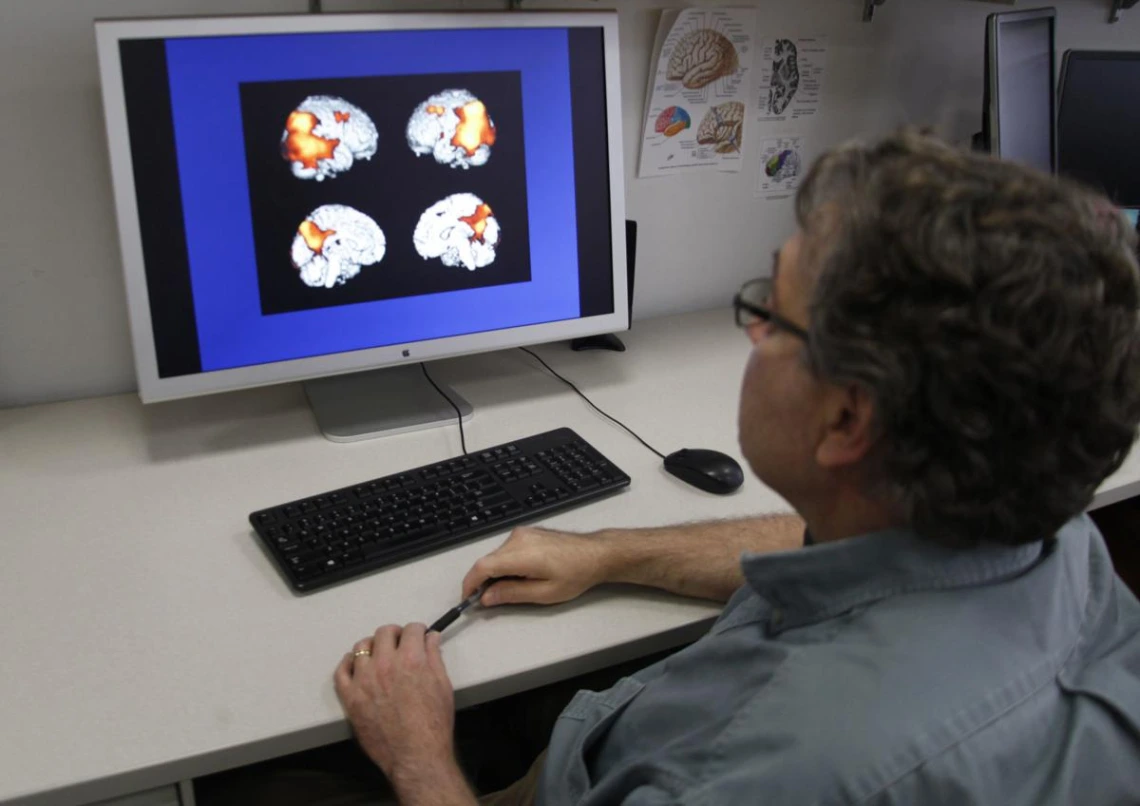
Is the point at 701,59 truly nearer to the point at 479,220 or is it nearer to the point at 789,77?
the point at 789,77

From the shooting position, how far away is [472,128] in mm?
1320

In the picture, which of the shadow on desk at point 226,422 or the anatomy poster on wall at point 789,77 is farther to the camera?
the anatomy poster on wall at point 789,77

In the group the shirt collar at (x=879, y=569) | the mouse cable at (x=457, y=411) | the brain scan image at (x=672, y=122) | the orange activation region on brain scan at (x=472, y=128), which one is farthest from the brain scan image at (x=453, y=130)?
the shirt collar at (x=879, y=569)

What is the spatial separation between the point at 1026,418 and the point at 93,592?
901mm

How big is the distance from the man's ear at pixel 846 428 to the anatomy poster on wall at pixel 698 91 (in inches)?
41.1

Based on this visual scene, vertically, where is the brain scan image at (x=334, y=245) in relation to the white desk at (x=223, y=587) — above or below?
above

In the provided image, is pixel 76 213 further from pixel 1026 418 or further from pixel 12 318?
pixel 1026 418

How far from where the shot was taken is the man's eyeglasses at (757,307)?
2.61ft

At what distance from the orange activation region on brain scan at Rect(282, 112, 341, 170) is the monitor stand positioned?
1.14 ft

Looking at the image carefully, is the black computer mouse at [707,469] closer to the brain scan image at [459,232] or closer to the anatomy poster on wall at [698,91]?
the brain scan image at [459,232]

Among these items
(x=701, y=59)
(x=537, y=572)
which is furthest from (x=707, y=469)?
(x=701, y=59)

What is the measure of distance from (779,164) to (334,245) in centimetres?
93

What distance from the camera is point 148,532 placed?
3.72ft

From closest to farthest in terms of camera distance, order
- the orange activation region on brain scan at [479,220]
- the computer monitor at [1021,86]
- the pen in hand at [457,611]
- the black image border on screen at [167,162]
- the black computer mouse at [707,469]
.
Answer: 1. the pen in hand at [457,611]
2. the black image border on screen at [167,162]
3. the black computer mouse at [707,469]
4. the orange activation region on brain scan at [479,220]
5. the computer monitor at [1021,86]
